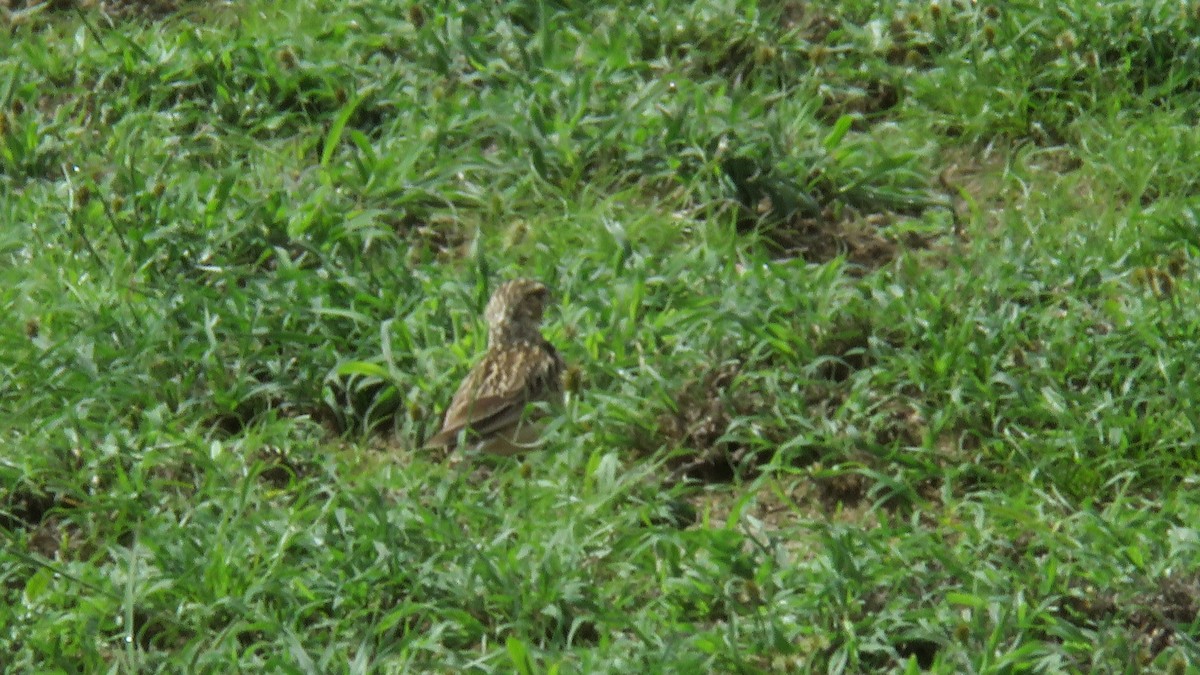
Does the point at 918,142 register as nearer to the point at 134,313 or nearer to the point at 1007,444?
the point at 1007,444

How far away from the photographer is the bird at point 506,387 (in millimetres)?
7102

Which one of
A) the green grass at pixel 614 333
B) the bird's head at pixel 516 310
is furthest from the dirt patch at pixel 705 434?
the bird's head at pixel 516 310

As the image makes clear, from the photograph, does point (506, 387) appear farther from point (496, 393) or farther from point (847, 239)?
point (847, 239)

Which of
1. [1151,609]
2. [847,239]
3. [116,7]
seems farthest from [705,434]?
[116,7]

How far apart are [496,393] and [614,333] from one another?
A: 0.59 m

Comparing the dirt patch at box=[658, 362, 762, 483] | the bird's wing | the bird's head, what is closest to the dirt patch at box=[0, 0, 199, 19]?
the bird's head

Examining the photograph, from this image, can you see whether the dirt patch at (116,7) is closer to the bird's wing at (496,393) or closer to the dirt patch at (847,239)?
the dirt patch at (847,239)

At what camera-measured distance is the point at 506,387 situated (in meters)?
7.16

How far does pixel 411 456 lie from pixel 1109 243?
256 cm

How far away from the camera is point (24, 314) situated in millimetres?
7809

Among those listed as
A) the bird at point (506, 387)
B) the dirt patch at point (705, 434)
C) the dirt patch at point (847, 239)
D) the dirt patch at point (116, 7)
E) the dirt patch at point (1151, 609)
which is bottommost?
the dirt patch at point (847, 239)

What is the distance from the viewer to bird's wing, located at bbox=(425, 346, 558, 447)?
7094 mm

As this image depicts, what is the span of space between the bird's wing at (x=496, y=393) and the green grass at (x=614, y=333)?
137mm

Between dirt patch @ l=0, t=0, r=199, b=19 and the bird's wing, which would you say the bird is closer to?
the bird's wing
